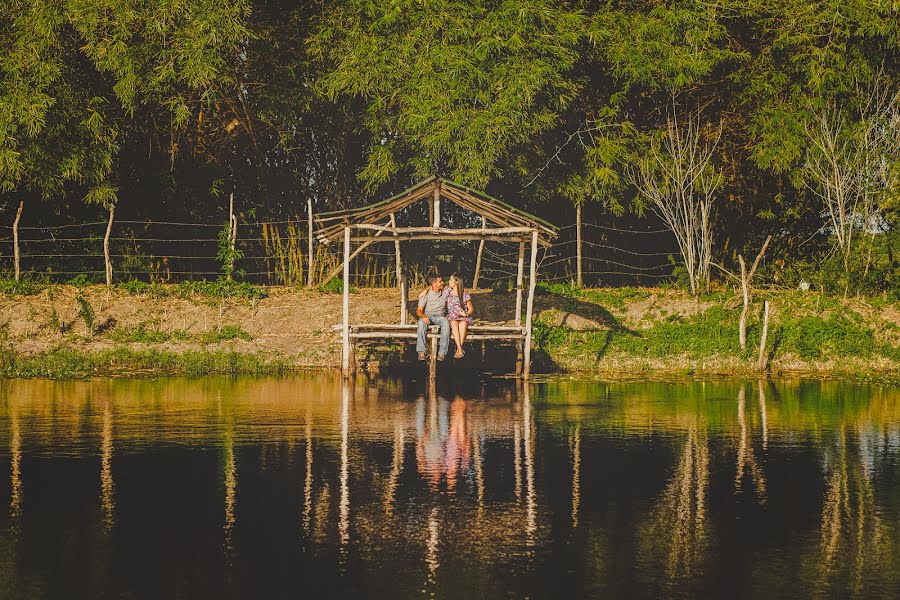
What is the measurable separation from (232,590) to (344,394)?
40.5 feet

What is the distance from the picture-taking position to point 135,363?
25.6m

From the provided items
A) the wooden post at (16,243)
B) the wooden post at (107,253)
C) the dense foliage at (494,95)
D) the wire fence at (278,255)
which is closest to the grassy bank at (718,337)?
the dense foliage at (494,95)

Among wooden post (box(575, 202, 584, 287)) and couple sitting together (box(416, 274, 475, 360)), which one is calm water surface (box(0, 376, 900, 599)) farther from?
wooden post (box(575, 202, 584, 287))

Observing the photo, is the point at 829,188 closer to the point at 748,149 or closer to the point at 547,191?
the point at 748,149

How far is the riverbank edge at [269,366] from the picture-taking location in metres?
24.4

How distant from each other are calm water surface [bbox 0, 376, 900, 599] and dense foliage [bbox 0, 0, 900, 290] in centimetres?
1073

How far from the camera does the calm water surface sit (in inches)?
348

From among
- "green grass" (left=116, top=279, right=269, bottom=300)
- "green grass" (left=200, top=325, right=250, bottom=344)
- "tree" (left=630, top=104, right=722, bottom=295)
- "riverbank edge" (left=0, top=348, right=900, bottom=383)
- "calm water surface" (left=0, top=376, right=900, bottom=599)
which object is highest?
"tree" (left=630, top=104, right=722, bottom=295)

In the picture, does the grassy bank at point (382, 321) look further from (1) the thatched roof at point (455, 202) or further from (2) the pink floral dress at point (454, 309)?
(1) the thatched roof at point (455, 202)

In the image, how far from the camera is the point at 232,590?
8516 millimetres

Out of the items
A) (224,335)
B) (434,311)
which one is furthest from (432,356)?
(224,335)

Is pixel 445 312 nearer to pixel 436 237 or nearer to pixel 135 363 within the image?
pixel 436 237

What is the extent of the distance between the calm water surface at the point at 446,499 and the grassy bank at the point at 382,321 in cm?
613

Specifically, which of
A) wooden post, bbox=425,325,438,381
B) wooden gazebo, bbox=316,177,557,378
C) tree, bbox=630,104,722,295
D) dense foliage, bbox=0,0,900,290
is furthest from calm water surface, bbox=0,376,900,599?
tree, bbox=630,104,722,295
